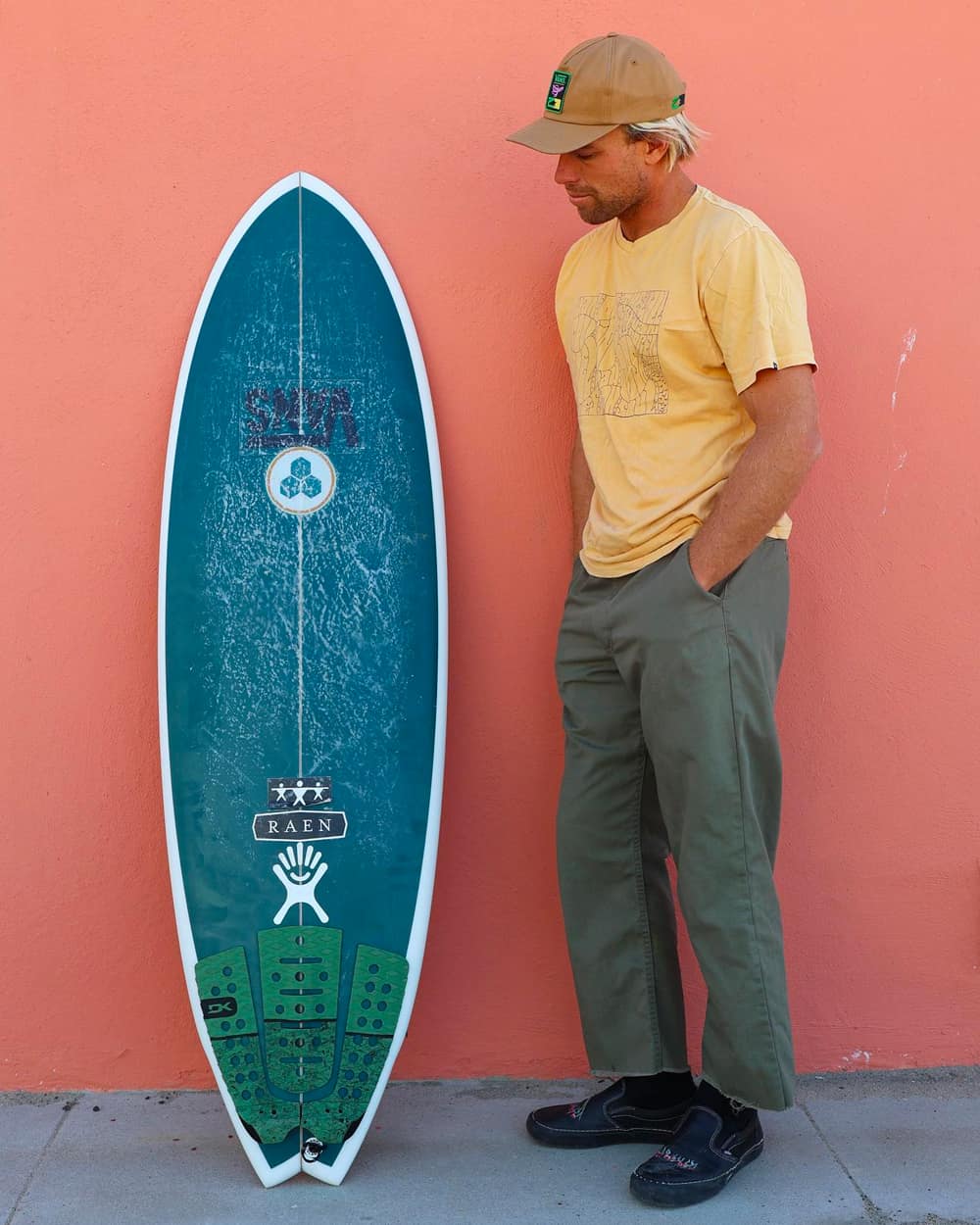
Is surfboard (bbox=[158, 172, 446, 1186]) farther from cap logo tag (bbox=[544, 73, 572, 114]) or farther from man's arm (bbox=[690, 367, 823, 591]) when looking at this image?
man's arm (bbox=[690, 367, 823, 591])

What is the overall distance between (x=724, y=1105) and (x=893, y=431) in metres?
1.13

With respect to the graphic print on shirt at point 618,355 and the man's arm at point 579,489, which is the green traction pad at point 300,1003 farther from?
the graphic print on shirt at point 618,355

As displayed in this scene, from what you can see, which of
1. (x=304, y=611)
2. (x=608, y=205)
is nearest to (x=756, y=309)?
(x=608, y=205)

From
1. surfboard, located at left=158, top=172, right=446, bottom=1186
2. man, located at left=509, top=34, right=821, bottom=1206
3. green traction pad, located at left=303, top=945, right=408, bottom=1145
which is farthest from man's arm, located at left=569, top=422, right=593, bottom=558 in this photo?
green traction pad, located at left=303, top=945, right=408, bottom=1145

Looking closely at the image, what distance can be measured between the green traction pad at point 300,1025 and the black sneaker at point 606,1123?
0.29 metres

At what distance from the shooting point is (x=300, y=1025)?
2199 millimetres

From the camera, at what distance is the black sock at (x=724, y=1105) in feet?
7.03

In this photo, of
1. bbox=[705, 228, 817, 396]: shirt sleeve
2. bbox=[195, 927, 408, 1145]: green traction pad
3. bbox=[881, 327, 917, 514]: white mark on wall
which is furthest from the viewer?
bbox=[881, 327, 917, 514]: white mark on wall

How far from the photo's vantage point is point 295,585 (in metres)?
2.33

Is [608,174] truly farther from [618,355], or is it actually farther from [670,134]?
[618,355]

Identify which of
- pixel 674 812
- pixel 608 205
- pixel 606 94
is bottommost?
pixel 674 812

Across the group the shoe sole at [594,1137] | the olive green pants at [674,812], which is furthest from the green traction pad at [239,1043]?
the olive green pants at [674,812]

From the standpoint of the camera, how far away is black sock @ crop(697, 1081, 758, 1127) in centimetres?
214

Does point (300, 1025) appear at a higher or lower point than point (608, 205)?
lower
